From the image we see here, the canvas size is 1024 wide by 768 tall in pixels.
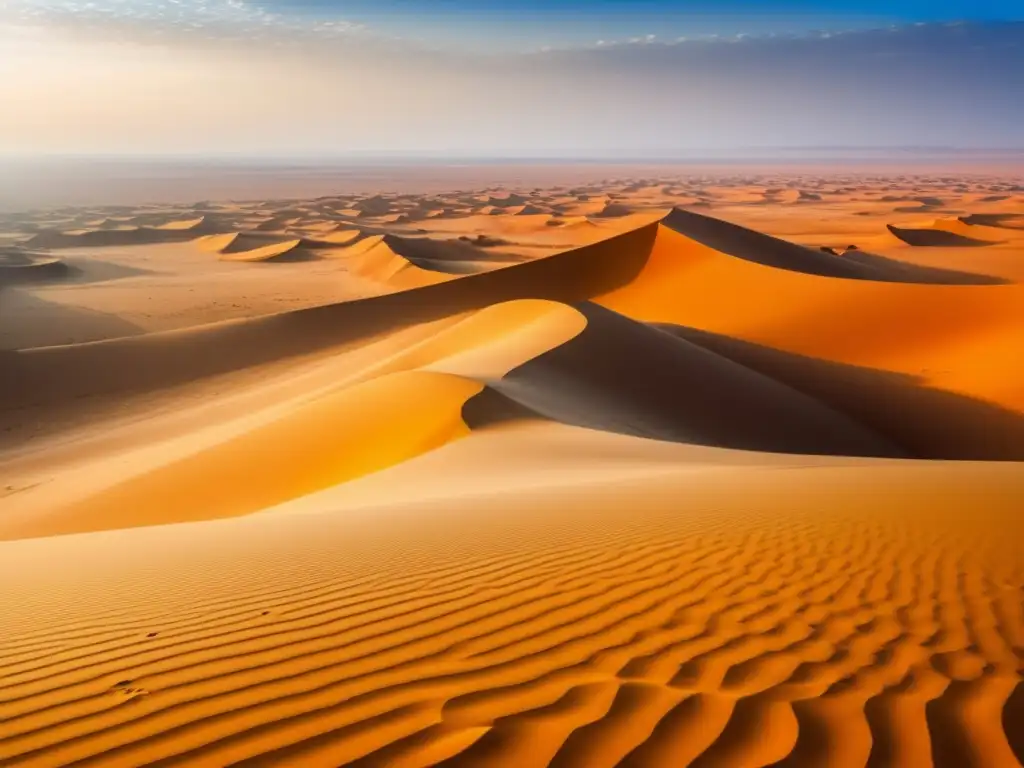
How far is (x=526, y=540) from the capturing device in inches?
218

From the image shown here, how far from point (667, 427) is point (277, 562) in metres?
10.3

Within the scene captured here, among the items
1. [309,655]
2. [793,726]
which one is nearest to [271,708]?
[309,655]

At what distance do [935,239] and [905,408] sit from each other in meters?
43.2

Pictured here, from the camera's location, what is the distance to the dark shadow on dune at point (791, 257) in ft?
117

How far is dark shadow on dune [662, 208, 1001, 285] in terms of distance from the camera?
3566 centimetres

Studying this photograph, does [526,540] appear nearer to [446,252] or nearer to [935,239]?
[446,252]

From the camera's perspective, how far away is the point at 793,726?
2.76 meters

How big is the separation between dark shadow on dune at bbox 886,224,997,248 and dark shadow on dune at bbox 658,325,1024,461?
37380mm

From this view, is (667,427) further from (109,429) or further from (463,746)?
(463,746)

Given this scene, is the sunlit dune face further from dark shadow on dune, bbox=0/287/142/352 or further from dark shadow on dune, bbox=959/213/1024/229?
dark shadow on dune, bbox=959/213/1024/229

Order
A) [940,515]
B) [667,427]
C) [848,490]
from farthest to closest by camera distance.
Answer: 1. [667,427]
2. [848,490]
3. [940,515]

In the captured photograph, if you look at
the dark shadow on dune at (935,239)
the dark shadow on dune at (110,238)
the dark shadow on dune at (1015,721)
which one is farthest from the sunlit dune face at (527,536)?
the dark shadow on dune at (110,238)

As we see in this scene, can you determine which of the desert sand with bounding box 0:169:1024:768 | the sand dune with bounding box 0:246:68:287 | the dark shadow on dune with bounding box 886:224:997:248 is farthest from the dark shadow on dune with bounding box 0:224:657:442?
the dark shadow on dune with bounding box 886:224:997:248

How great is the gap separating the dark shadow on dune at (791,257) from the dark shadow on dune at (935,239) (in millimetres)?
13568
